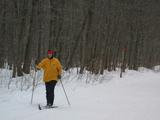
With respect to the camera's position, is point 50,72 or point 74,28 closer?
point 50,72

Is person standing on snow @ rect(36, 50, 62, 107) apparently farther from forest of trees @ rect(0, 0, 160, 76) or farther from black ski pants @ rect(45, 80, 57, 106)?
forest of trees @ rect(0, 0, 160, 76)

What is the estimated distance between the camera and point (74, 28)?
36.6 m

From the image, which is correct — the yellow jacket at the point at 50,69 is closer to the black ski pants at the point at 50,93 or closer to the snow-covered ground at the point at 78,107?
the black ski pants at the point at 50,93

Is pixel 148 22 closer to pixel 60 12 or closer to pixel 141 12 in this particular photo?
pixel 141 12

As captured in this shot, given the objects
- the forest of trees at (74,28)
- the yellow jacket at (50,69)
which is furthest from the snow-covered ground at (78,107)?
the forest of trees at (74,28)

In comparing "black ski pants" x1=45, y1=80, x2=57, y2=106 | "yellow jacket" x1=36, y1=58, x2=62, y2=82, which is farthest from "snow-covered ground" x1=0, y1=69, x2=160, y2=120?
"yellow jacket" x1=36, y1=58, x2=62, y2=82

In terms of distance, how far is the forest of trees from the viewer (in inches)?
907

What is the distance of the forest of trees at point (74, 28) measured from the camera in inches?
907

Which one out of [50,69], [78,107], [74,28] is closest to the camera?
[50,69]

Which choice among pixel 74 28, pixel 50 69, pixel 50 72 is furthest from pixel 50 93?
pixel 74 28

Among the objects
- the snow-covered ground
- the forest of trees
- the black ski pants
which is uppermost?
the forest of trees

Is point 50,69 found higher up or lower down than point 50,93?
higher up

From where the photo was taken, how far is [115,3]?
32.1 meters

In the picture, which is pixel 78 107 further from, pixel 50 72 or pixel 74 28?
pixel 74 28
